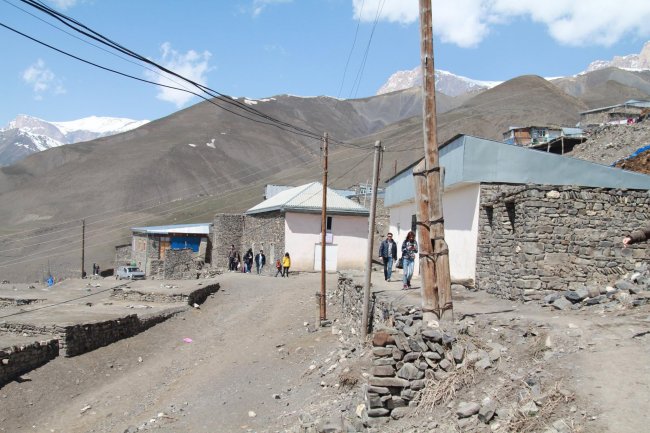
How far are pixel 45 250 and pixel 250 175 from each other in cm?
5297

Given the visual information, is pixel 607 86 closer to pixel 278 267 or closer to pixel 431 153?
pixel 278 267

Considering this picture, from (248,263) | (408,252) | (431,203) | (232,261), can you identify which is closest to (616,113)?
(248,263)

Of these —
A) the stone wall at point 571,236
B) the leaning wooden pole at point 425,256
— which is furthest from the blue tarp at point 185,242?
the leaning wooden pole at point 425,256

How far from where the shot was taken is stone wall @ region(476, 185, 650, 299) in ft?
38.4

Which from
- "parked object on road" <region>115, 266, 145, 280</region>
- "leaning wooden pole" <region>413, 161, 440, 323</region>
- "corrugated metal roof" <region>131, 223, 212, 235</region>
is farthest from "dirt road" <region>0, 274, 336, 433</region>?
"corrugated metal roof" <region>131, 223, 212, 235</region>

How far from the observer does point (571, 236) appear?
11.8 meters

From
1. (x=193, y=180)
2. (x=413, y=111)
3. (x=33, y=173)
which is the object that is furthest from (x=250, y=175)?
(x=413, y=111)

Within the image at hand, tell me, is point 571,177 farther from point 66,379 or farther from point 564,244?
point 66,379

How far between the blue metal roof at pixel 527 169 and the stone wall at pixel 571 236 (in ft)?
10.3

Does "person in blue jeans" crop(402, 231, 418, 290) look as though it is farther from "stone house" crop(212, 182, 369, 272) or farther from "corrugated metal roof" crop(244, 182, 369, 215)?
"corrugated metal roof" crop(244, 182, 369, 215)

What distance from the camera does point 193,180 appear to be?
105 meters

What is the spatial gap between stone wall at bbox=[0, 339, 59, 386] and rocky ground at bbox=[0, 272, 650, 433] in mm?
243

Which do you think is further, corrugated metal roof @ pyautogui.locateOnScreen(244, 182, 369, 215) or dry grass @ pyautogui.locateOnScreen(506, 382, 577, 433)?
corrugated metal roof @ pyautogui.locateOnScreen(244, 182, 369, 215)

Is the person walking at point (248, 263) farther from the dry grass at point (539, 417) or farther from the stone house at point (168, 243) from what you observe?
the dry grass at point (539, 417)
